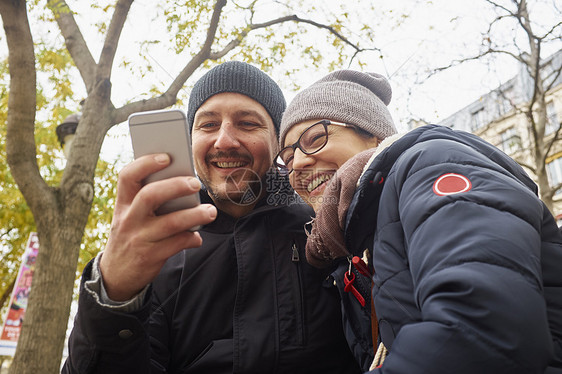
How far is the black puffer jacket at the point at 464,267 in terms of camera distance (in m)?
0.88

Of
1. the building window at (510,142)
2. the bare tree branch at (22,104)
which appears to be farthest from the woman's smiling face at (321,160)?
the building window at (510,142)

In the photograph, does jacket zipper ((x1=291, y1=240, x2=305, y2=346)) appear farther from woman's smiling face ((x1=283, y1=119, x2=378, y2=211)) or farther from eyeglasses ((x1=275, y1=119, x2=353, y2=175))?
eyeglasses ((x1=275, y1=119, x2=353, y2=175))

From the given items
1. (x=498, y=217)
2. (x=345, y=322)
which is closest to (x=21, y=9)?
(x=345, y=322)

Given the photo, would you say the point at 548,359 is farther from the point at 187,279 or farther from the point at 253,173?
the point at 253,173

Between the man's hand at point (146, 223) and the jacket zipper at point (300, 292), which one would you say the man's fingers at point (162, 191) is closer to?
the man's hand at point (146, 223)

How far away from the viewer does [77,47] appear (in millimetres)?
5969

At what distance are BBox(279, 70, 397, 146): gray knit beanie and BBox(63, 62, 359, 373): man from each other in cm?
27

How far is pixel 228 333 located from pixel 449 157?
1.41 m

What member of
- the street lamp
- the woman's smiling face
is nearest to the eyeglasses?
the woman's smiling face

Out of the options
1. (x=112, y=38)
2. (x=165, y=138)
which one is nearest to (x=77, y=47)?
(x=112, y=38)

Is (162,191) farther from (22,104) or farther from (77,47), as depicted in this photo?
(77,47)

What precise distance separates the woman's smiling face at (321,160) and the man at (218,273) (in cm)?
14

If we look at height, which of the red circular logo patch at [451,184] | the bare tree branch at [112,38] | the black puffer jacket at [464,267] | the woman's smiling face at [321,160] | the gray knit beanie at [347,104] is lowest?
the black puffer jacket at [464,267]

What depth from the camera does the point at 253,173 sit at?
2613 mm
